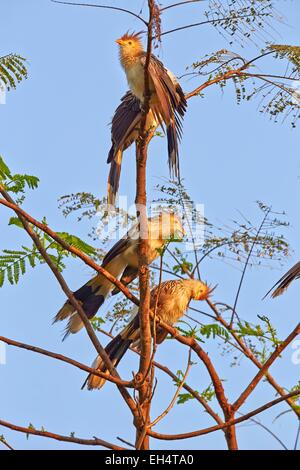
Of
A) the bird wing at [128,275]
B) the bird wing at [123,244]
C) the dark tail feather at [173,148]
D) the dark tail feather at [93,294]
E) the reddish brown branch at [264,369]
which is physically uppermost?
the dark tail feather at [173,148]

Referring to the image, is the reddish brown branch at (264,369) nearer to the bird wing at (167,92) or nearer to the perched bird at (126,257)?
the perched bird at (126,257)

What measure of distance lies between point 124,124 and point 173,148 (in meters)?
1.05

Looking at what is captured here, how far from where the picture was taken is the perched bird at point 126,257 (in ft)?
16.0

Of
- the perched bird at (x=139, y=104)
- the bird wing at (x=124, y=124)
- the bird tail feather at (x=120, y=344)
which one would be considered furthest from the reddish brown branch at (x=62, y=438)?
the bird wing at (x=124, y=124)

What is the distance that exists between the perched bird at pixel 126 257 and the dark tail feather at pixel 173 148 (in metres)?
0.36

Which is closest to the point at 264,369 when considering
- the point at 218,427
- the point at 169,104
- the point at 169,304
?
the point at 218,427

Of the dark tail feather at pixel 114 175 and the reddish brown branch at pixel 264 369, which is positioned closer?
the reddish brown branch at pixel 264 369

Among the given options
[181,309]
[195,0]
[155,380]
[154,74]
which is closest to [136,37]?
[154,74]

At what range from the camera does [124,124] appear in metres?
5.97

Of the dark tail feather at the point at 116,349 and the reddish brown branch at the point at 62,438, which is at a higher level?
the dark tail feather at the point at 116,349

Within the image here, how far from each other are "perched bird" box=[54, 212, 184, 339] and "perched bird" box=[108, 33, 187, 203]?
0.91ft

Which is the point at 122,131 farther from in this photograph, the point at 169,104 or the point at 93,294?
the point at 93,294

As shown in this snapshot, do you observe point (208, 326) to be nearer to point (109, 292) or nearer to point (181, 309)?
point (109, 292)
